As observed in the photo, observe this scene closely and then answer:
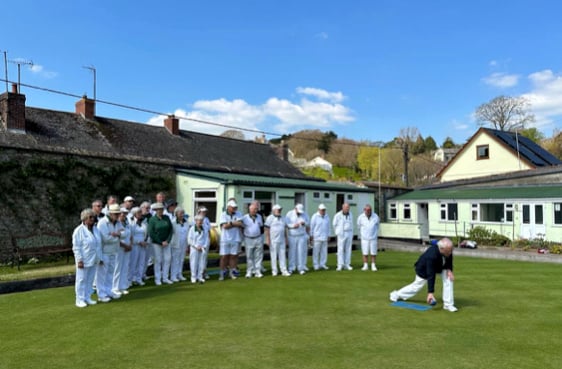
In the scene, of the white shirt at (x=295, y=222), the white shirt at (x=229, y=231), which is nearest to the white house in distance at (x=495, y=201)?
the white shirt at (x=295, y=222)

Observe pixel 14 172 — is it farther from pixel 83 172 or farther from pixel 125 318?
pixel 125 318

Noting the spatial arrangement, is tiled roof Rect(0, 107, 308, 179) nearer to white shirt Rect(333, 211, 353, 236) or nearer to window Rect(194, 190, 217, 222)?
window Rect(194, 190, 217, 222)

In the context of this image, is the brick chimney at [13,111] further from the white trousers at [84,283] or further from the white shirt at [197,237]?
the white trousers at [84,283]

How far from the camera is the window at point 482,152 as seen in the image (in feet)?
106

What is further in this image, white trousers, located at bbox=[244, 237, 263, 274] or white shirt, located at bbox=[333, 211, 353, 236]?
white shirt, located at bbox=[333, 211, 353, 236]

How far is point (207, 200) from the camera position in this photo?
18.3 m

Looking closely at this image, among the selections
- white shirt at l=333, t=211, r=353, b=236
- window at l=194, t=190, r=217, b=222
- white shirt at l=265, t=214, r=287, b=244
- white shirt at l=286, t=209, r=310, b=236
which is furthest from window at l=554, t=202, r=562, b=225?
window at l=194, t=190, r=217, b=222

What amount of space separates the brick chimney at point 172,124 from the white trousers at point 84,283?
57.7 ft

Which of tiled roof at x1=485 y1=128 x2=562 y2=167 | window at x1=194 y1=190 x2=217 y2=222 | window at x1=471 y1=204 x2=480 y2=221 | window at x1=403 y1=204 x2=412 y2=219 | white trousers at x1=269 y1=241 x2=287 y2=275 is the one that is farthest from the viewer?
tiled roof at x1=485 y1=128 x2=562 y2=167

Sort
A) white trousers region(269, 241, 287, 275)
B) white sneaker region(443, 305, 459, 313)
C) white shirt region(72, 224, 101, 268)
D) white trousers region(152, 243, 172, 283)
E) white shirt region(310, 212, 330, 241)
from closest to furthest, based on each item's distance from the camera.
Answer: white sneaker region(443, 305, 459, 313)
white shirt region(72, 224, 101, 268)
white trousers region(152, 243, 172, 283)
white trousers region(269, 241, 287, 275)
white shirt region(310, 212, 330, 241)

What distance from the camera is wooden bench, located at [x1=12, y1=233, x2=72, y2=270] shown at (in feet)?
47.1

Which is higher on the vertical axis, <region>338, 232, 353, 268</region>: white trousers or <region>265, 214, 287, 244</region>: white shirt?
<region>265, 214, 287, 244</region>: white shirt

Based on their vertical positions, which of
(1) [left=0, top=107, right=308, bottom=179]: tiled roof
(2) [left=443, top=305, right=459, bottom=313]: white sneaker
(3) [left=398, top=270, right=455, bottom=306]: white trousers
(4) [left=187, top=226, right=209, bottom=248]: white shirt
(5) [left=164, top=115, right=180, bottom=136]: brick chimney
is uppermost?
(5) [left=164, top=115, right=180, bottom=136]: brick chimney

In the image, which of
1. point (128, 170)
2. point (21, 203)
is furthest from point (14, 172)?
point (128, 170)
